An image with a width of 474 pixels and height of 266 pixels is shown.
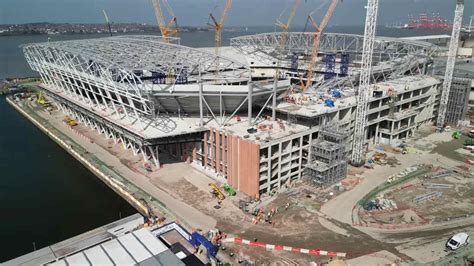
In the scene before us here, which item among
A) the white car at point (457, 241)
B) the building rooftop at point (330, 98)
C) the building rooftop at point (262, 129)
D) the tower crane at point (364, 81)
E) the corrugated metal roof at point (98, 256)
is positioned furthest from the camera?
the building rooftop at point (330, 98)

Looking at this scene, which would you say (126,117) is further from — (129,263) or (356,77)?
(356,77)

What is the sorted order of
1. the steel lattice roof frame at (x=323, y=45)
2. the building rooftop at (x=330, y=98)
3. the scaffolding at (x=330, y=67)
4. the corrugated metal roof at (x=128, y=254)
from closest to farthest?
1. the corrugated metal roof at (x=128, y=254)
2. the building rooftop at (x=330, y=98)
3. the scaffolding at (x=330, y=67)
4. the steel lattice roof frame at (x=323, y=45)

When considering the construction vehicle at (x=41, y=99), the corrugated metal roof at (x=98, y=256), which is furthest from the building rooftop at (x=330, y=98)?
the construction vehicle at (x=41, y=99)

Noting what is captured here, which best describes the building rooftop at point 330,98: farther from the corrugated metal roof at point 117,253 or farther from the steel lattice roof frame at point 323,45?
the corrugated metal roof at point 117,253

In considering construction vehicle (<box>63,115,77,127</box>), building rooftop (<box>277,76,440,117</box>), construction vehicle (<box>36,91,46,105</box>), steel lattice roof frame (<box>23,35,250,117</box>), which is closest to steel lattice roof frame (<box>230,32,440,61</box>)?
building rooftop (<box>277,76,440,117</box>)

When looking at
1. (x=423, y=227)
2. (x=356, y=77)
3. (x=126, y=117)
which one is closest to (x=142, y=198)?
(x=126, y=117)

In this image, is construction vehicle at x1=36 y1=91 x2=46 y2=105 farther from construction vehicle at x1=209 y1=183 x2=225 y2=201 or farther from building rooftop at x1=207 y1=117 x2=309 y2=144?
construction vehicle at x1=209 y1=183 x2=225 y2=201
